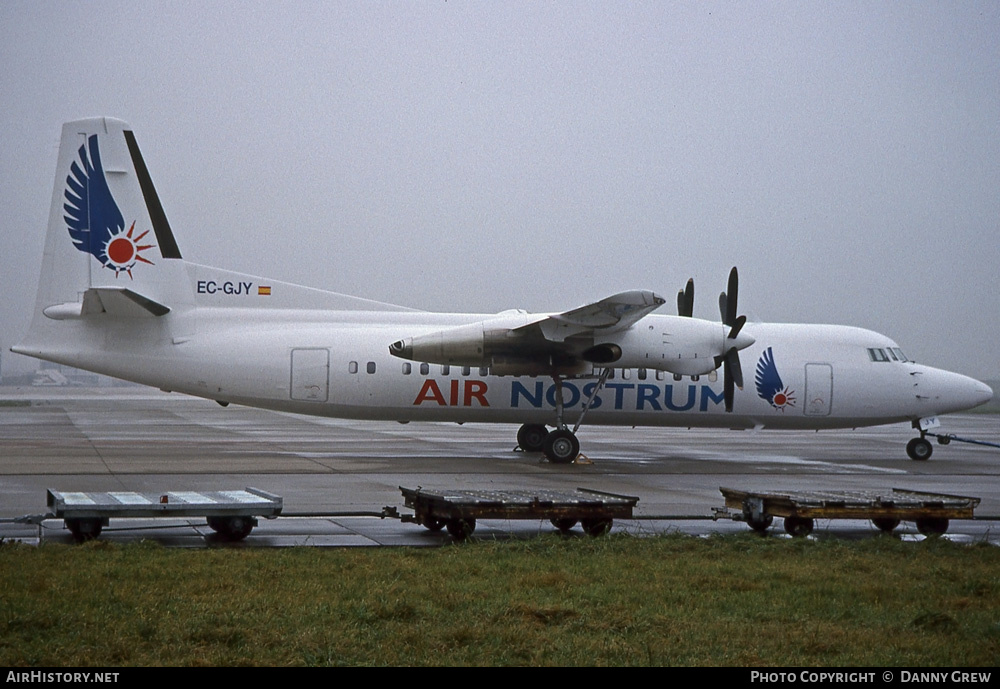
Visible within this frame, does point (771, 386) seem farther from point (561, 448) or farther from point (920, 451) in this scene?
point (561, 448)

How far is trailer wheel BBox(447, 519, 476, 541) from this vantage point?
12539 mm

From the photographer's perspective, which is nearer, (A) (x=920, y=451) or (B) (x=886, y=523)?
(B) (x=886, y=523)

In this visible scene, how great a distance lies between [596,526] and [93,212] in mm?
15790

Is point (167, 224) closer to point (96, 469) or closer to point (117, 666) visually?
point (96, 469)

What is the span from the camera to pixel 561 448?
2425cm

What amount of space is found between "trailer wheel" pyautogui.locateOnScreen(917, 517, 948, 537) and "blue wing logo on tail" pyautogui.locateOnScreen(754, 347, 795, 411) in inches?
491

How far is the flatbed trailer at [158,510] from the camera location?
38.1 ft

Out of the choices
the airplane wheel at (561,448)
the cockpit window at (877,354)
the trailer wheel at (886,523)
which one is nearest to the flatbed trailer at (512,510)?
the trailer wheel at (886,523)

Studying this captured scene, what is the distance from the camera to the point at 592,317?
22.9 metres

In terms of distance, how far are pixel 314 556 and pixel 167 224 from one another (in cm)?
1545

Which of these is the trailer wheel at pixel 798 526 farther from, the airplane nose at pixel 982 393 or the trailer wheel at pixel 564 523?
the airplane nose at pixel 982 393

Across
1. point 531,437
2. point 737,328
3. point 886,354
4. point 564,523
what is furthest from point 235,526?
point 886,354

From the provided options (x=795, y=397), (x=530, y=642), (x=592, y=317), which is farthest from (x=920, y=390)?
(x=530, y=642)

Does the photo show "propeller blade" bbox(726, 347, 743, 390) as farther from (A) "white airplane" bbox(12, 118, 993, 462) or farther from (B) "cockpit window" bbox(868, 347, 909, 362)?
(B) "cockpit window" bbox(868, 347, 909, 362)
